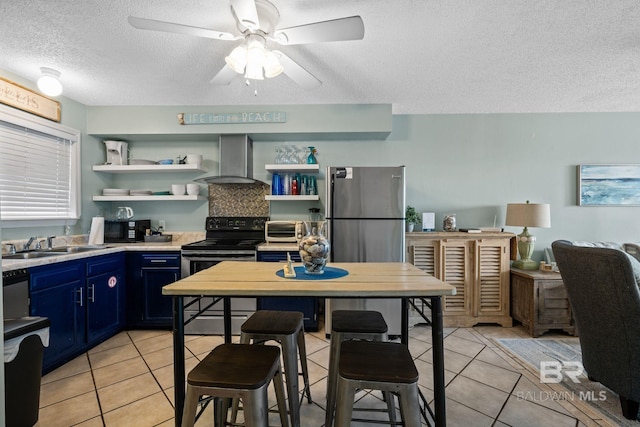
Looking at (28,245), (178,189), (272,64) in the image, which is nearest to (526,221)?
(272,64)

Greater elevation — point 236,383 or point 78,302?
point 236,383

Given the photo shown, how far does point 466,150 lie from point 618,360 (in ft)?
8.38

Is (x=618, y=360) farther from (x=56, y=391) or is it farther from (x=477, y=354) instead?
(x=56, y=391)

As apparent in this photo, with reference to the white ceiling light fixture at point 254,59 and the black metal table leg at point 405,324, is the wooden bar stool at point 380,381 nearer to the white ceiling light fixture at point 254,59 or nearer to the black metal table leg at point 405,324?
the black metal table leg at point 405,324

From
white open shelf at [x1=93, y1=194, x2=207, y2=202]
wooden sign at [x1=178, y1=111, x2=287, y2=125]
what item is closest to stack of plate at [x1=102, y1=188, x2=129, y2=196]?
white open shelf at [x1=93, y1=194, x2=207, y2=202]

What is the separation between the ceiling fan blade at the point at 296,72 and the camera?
1.92 m

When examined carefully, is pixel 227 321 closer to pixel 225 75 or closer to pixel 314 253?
pixel 314 253

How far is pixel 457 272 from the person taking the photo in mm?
3195

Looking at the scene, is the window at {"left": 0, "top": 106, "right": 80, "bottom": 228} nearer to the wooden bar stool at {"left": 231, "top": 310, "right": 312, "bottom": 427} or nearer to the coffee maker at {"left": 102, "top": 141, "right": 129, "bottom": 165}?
the coffee maker at {"left": 102, "top": 141, "right": 129, "bottom": 165}

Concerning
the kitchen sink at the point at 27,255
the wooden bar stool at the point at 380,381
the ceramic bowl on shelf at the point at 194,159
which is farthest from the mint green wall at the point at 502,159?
the wooden bar stool at the point at 380,381

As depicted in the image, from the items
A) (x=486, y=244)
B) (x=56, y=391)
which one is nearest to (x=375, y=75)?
(x=486, y=244)

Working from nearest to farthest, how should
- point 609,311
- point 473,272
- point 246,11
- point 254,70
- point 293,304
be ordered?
point 246,11 → point 609,311 → point 254,70 → point 293,304 → point 473,272

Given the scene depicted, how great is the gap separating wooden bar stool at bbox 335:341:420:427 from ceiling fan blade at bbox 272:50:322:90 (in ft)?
6.06

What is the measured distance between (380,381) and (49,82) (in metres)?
3.45
